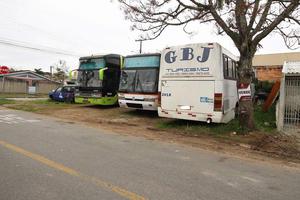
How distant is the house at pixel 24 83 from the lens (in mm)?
48844

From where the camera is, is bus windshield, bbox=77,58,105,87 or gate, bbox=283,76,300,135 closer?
gate, bbox=283,76,300,135

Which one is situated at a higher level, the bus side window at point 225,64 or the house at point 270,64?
the house at point 270,64

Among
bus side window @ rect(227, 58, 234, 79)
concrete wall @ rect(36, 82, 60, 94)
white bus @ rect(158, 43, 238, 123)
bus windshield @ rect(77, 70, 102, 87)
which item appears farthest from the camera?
concrete wall @ rect(36, 82, 60, 94)

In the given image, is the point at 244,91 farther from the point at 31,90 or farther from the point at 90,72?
the point at 31,90

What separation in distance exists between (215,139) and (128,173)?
556 cm

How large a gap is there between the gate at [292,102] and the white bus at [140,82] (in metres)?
5.82

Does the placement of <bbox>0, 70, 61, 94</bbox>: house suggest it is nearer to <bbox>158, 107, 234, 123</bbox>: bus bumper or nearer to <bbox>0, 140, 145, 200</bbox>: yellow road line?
<bbox>158, 107, 234, 123</bbox>: bus bumper

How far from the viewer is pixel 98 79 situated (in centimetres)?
1927

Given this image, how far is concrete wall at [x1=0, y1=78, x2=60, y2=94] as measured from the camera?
48531 millimetres

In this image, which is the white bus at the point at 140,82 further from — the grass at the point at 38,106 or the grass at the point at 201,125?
the grass at the point at 38,106

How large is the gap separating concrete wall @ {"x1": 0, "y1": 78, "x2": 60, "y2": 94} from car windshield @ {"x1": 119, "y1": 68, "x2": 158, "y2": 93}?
37.6 metres

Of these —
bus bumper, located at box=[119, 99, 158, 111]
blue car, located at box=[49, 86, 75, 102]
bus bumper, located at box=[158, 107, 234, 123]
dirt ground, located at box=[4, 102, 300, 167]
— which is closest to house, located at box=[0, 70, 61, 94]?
blue car, located at box=[49, 86, 75, 102]

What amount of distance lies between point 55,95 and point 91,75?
9501 mm

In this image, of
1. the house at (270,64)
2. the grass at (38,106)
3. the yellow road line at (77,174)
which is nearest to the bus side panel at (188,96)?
the yellow road line at (77,174)
